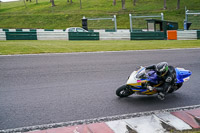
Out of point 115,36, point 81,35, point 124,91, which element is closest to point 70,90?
point 124,91

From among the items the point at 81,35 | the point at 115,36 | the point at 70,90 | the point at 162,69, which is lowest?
the point at 70,90

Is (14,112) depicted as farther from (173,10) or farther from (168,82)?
(173,10)

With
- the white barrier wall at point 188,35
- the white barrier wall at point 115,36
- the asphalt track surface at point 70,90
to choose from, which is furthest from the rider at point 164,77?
the white barrier wall at point 188,35

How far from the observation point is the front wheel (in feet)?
24.6

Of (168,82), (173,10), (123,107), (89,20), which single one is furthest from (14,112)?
(173,10)

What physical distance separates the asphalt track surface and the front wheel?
0.53 feet

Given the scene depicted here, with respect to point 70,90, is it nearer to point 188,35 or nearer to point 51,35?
point 51,35

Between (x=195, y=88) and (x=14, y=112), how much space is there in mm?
5785

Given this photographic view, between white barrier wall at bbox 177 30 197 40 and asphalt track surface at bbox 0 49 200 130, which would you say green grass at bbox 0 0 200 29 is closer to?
white barrier wall at bbox 177 30 197 40

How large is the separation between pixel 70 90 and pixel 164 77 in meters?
2.96

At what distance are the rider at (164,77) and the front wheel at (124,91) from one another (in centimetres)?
69

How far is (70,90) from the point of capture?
8.20 meters

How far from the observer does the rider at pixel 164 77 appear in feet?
22.9

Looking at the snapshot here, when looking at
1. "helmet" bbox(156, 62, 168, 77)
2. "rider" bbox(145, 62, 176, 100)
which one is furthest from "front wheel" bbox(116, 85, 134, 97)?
"helmet" bbox(156, 62, 168, 77)
